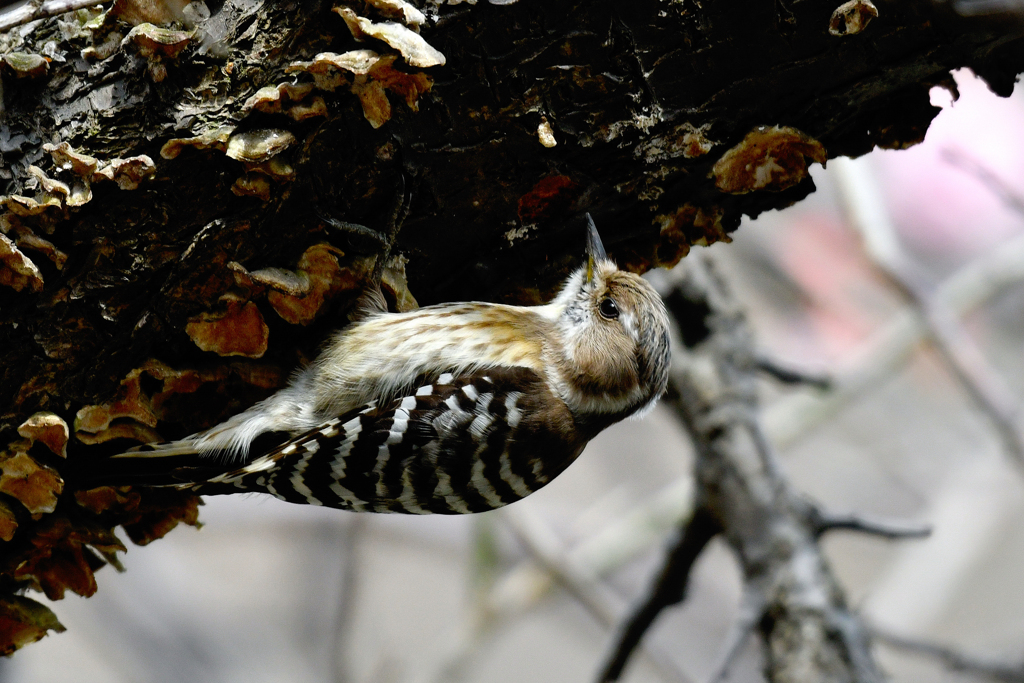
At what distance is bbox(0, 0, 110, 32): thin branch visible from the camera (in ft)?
5.06

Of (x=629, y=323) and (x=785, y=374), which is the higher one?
(x=629, y=323)

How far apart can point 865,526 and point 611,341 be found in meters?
1.13

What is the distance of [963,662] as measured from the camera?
2754 mm

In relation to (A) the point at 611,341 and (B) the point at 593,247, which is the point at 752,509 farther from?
(B) the point at 593,247

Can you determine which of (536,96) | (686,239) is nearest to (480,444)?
(686,239)

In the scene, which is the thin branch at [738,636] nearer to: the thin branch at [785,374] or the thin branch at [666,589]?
the thin branch at [666,589]

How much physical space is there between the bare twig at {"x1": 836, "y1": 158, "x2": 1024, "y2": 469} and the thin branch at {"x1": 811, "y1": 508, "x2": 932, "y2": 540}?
153cm

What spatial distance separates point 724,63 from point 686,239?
1.40ft

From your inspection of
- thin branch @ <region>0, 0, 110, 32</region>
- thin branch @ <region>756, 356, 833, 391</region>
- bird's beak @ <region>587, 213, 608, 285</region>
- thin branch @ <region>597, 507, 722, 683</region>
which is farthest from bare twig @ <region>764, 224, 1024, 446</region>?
thin branch @ <region>0, 0, 110, 32</region>

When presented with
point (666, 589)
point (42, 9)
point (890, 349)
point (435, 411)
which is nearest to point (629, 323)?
point (435, 411)

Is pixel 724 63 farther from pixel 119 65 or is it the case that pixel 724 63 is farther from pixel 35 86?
pixel 35 86

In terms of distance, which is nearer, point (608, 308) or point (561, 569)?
point (608, 308)

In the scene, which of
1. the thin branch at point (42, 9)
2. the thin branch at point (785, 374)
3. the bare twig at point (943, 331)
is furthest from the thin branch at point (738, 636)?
the thin branch at point (42, 9)

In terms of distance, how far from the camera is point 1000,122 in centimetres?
684
